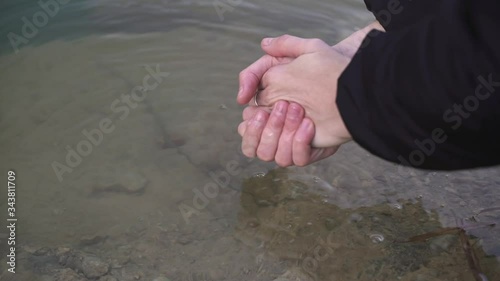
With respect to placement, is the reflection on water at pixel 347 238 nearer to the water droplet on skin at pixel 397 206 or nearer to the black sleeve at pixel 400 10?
the water droplet on skin at pixel 397 206

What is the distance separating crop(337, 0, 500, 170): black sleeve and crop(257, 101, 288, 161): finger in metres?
0.60

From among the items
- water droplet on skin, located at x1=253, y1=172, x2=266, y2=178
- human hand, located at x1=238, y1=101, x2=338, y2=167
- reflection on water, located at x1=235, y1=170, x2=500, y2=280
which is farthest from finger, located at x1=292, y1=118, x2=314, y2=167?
water droplet on skin, located at x1=253, y1=172, x2=266, y2=178

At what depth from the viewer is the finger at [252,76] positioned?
7.43 ft

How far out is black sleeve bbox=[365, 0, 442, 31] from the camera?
2.06m

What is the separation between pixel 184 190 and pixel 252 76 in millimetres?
635

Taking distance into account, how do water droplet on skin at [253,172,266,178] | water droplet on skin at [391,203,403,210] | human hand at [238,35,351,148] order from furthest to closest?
water droplet on skin at [253,172,266,178], water droplet on skin at [391,203,403,210], human hand at [238,35,351,148]

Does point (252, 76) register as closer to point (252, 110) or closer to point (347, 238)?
point (252, 110)

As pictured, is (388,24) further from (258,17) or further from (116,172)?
(258,17)

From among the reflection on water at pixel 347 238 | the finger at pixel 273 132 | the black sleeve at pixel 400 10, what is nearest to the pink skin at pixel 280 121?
the finger at pixel 273 132

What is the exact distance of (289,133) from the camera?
2088 mm

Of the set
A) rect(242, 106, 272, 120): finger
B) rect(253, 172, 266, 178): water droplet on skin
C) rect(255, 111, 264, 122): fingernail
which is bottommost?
rect(253, 172, 266, 178): water droplet on skin

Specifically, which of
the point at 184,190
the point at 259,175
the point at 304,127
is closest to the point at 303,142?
the point at 304,127

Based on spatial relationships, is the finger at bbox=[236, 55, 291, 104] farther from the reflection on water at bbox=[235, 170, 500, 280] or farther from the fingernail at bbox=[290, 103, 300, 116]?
the reflection on water at bbox=[235, 170, 500, 280]

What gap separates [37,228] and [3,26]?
6.50 feet
